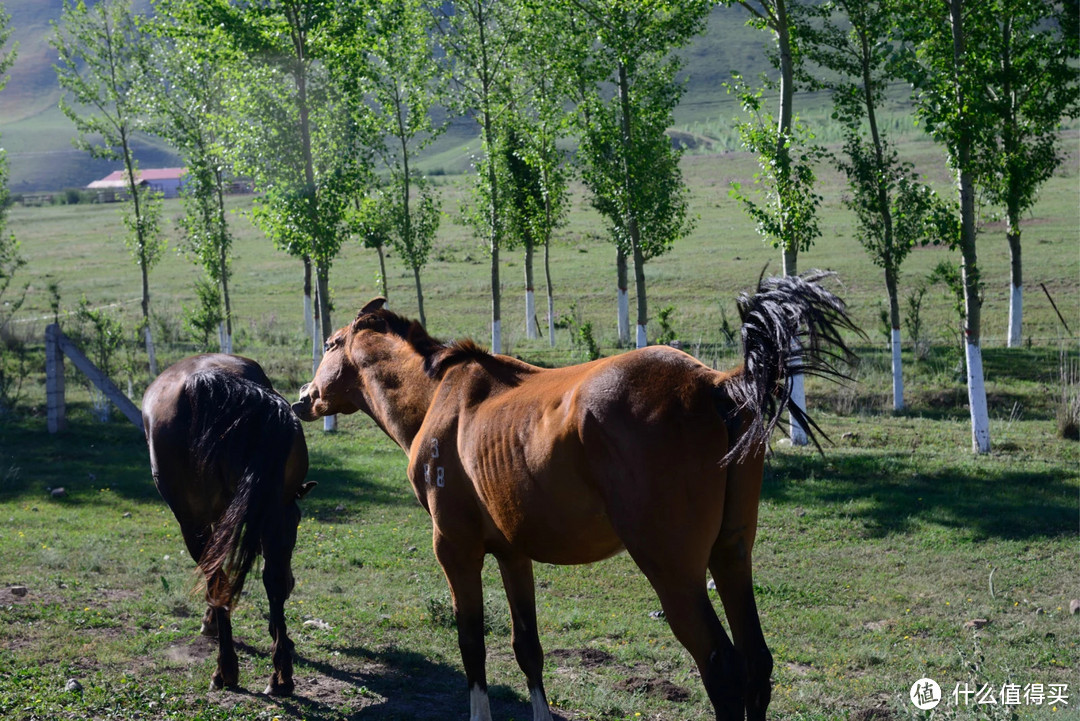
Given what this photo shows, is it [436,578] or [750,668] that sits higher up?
[750,668]

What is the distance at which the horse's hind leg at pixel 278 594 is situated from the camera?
6.34 meters

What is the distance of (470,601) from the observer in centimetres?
564

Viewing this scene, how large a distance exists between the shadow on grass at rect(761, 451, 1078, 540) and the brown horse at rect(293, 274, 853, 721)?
260 inches

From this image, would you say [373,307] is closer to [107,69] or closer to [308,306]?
[107,69]

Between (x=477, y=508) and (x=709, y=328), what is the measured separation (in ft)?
79.2

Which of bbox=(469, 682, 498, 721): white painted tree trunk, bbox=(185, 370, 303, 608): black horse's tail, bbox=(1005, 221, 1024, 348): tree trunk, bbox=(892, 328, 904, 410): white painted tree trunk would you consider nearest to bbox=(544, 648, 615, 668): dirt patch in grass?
bbox=(469, 682, 498, 721): white painted tree trunk

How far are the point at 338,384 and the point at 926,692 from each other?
469cm

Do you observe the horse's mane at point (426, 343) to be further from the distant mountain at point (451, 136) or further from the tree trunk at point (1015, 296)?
the distant mountain at point (451, 136)

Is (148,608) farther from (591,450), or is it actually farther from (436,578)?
(591,450)

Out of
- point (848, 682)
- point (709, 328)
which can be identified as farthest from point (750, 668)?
point (709, 328)

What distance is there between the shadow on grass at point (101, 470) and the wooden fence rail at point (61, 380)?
0.33 metres

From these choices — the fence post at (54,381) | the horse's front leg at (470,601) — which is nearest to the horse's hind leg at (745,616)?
the horse's front leg at (470,601)

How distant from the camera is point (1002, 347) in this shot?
24.3 metres

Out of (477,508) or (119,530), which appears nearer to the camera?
(477,508)
